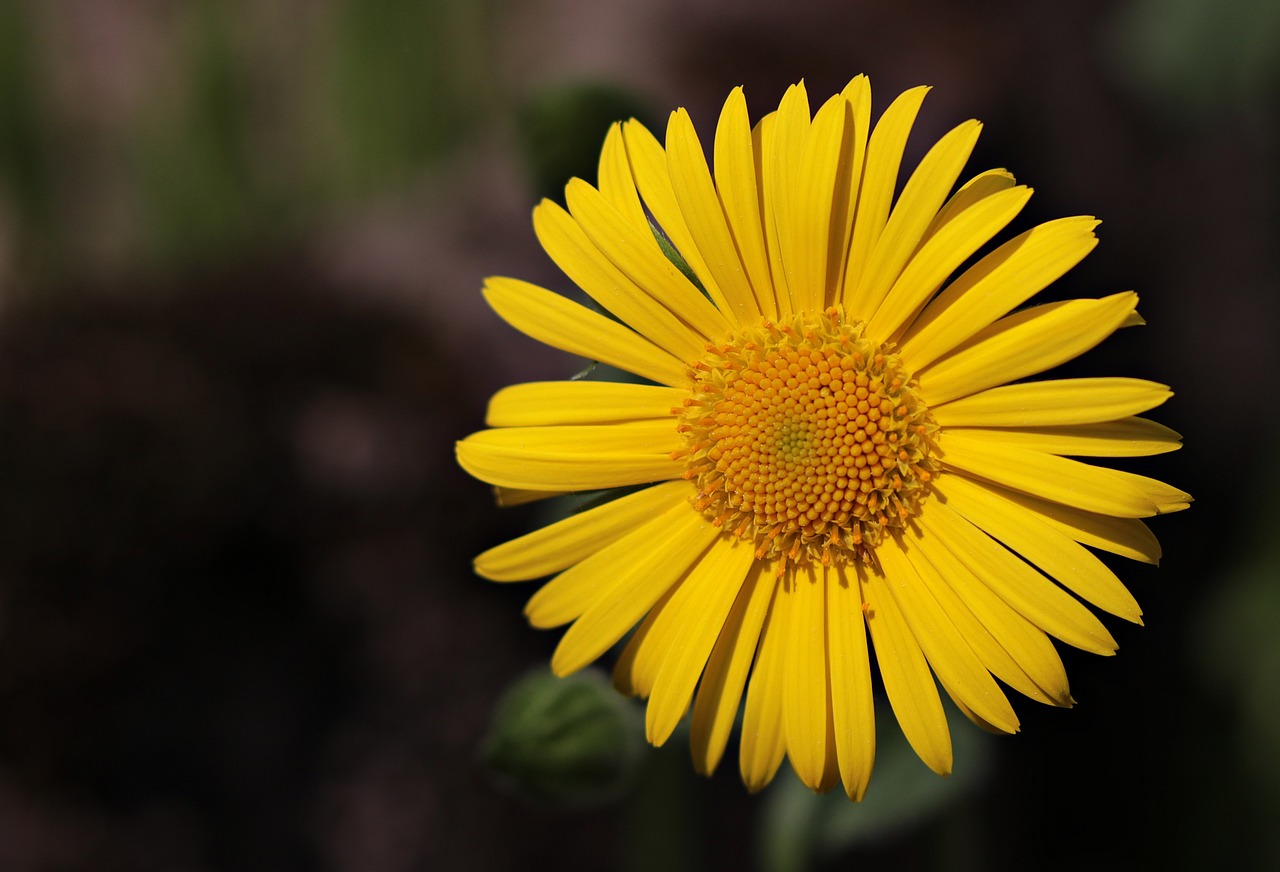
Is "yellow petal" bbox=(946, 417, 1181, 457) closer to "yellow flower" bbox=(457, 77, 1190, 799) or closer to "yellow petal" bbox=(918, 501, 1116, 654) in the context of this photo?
"yellow flower" bbox=(457, 77, 1190, 799)

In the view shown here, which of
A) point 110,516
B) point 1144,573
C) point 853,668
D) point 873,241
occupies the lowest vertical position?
point 853,668

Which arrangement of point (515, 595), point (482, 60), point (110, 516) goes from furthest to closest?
point (482, 60) → point (515, 595) → point (110, 516)

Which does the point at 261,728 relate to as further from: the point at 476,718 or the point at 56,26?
the point at 56,26

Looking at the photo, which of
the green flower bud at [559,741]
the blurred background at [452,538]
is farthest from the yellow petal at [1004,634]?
the blurred background at [452,538]

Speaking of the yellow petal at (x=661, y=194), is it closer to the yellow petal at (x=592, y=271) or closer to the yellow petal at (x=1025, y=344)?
the yellow petal at (x=592, y=271)

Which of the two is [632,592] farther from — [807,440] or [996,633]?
[996,633]

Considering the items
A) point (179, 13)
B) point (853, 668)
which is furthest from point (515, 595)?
point (179, 13)

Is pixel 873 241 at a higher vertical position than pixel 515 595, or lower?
lower
